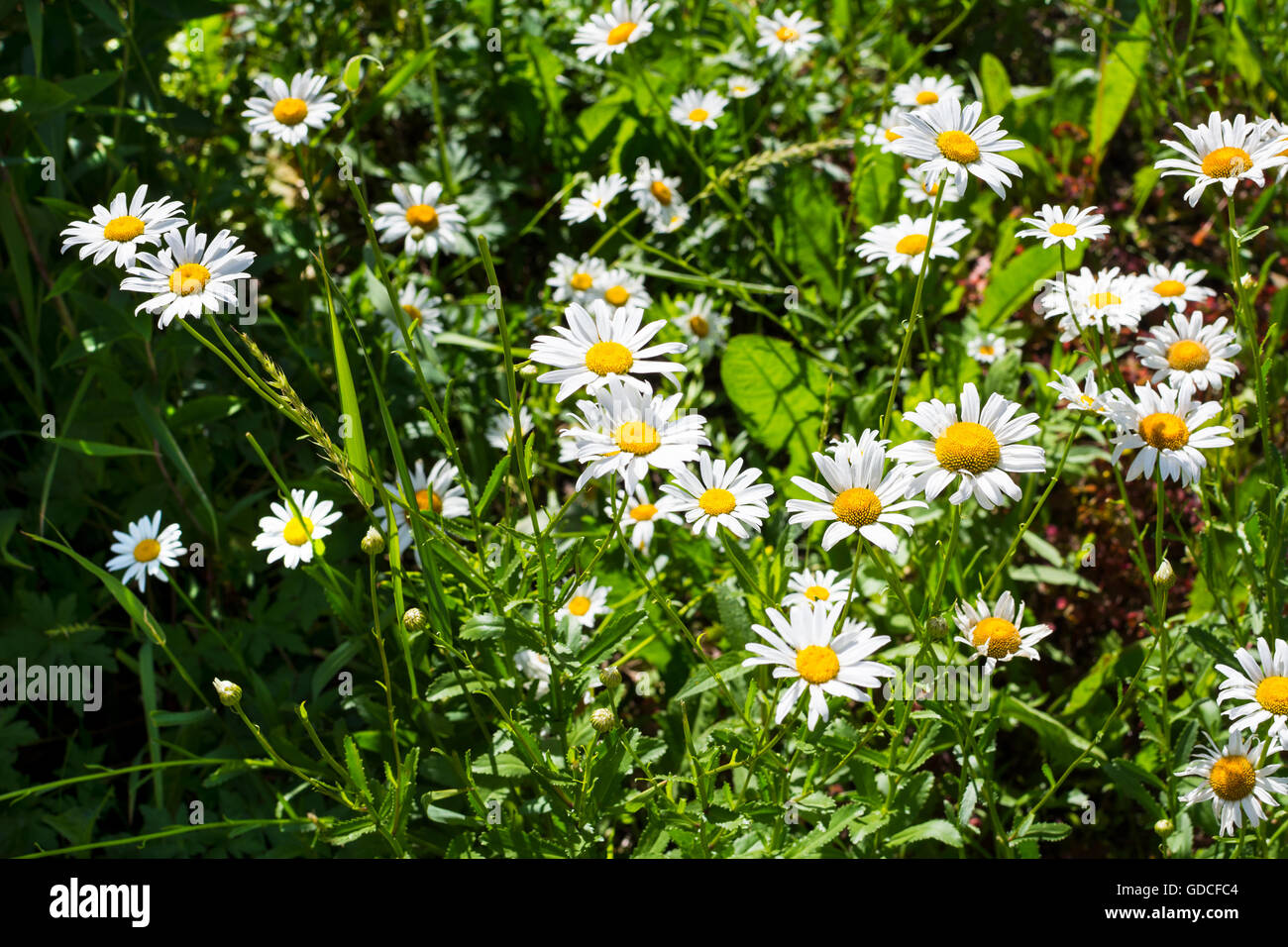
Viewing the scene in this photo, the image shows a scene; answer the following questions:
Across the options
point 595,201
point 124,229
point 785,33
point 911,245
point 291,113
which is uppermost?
point 785,33

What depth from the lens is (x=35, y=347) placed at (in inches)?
84.2

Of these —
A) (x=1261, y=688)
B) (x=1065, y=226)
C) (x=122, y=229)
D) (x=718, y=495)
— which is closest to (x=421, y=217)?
(x=122, y=229)

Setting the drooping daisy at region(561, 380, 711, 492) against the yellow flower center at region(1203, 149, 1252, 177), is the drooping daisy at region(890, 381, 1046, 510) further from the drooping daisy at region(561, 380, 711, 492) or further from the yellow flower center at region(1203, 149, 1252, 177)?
the yellow flower center at region(1203, 149, 1252, 177)

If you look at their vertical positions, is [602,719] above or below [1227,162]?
below

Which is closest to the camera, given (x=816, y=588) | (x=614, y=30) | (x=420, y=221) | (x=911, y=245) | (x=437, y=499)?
(x=816, y=588)

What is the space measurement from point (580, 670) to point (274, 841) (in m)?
0.68

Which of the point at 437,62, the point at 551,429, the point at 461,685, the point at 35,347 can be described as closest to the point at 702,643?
the point at 551,429

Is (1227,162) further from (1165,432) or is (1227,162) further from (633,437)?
(633,437)

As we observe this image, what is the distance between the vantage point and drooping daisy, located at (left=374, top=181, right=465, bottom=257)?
7.61 ft

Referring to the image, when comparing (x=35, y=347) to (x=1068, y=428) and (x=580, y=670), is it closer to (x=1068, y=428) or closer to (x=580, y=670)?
(x=580, y=670)

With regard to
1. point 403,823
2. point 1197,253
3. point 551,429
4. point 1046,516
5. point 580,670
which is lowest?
point 403,823

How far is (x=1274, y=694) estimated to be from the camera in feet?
4.70

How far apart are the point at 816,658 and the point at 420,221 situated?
1.48 metres
